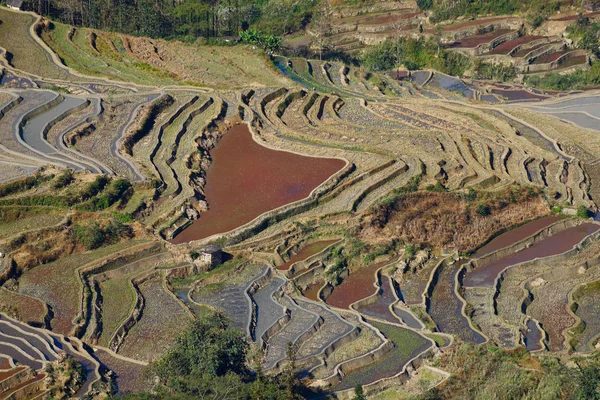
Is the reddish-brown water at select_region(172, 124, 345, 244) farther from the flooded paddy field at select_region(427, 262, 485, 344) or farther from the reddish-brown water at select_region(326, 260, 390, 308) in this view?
the flooded paddy field at select_region(427, 262, 485, 344)

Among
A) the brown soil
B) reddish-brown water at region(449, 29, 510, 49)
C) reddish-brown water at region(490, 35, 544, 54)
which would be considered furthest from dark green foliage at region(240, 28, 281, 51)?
the brown soil

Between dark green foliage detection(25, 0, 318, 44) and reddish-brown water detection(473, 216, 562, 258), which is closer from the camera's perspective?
reddish-brown water detection(473, 216, 562, 258)

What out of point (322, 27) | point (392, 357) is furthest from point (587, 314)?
point (322, 27)

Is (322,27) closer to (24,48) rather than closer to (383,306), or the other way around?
(24,48)

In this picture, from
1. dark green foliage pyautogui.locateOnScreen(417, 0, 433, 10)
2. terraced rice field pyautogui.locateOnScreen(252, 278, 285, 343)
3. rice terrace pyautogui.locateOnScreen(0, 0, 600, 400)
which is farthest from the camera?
dark green foliage pyautogui.locateOnScreen(417, 0, 433, 10)

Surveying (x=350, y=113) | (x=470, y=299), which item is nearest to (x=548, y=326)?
(x=470, y=299)

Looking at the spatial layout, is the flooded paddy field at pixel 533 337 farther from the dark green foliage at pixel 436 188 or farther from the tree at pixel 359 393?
the dark green foliage at pixel 436 188
